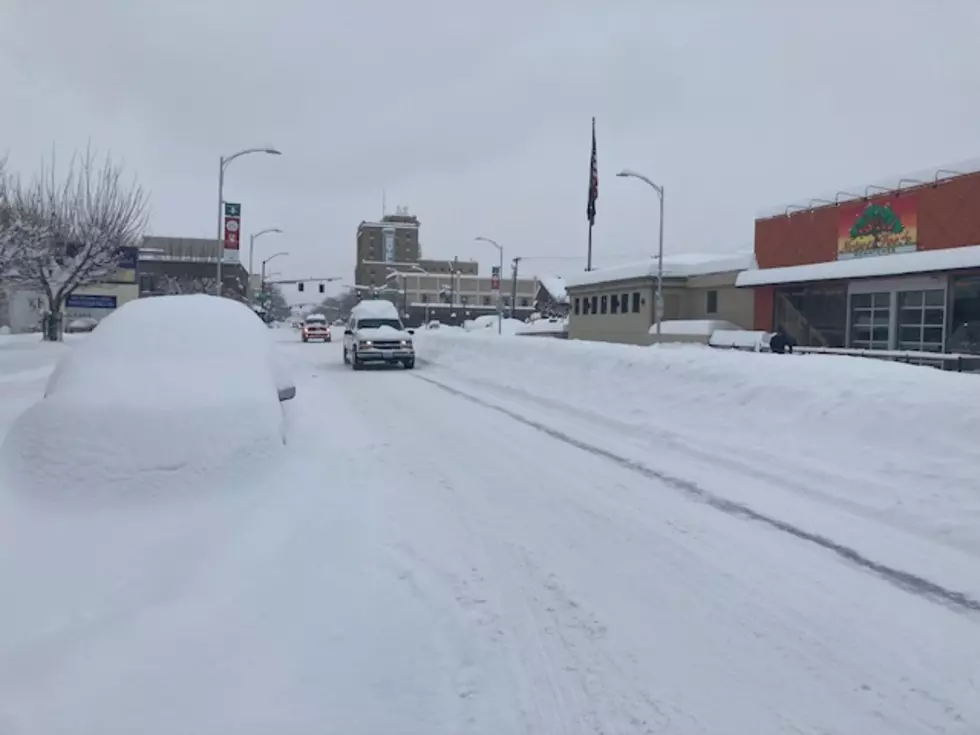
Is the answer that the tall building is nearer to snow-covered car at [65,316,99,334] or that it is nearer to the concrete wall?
snow-covered car at [65,316,99,334]

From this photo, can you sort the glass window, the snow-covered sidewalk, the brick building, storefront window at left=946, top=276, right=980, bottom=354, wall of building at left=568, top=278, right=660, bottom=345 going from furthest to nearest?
1. wall of building at left=568, top=278, right=660, bottom=345
2. the glass window
3. the brick building
4. storefront window at left=946, top=276, right=980, bottom=354
5. the snow-covered sidewalk

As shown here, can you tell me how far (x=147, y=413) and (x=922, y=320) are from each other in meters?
29.0

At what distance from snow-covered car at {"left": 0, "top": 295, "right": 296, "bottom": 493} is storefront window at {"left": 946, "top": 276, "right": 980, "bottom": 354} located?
25.2 metres

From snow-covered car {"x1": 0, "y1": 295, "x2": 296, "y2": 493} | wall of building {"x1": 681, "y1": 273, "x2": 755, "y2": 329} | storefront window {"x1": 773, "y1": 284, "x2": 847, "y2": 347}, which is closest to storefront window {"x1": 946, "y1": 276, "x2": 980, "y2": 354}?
storefront window {"x1": 773, "y1": 284, "x2": 847, "y2": 347}

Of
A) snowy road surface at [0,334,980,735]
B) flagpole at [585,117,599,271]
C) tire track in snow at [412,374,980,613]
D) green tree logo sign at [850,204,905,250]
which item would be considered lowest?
snowy road surface at [0,334,980,735]

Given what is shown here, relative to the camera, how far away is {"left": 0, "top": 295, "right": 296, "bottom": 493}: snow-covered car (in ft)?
23.0

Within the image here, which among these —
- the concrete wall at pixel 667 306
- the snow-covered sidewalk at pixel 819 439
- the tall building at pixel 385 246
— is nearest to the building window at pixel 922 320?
the concrete wall at pixel 667 306

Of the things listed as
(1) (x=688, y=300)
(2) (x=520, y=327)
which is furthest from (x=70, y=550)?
(2) (x=520, y=327)

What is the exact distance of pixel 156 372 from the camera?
8.08 metres

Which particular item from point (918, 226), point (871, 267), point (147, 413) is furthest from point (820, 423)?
point (918, 226)

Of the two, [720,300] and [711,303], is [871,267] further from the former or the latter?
[711,303]

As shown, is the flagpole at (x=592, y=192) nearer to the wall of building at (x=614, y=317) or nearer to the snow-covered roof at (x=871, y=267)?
the wall of building at (x=614, y=317)

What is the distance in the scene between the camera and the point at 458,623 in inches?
194

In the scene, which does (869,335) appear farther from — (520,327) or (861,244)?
(520,327)
